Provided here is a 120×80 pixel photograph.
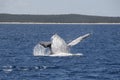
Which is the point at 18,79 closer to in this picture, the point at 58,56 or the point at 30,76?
the point at 30,76

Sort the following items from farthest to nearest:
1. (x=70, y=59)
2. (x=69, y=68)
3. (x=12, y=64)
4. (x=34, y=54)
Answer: (x=34, y=54) → (x=70, y=59) → (x=12, y=64) → (x=69, y=68)

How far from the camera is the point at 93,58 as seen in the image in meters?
63.8

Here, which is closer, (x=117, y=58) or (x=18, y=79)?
(x=18, y=79)

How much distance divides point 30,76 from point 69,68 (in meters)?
6.50

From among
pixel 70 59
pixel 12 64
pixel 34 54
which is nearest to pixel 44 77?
pixel 12 64

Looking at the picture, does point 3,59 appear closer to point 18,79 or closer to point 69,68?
point 69,68

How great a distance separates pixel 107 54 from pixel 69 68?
17.5 metres

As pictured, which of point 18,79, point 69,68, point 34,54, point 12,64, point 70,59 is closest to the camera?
point 18,79

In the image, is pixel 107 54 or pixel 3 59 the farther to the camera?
pixel 107 54

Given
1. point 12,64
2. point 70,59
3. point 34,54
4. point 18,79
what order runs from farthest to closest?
point 34,54
point 70,59
point 12,64
point 18,79

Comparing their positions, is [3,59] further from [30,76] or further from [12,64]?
[30,76]

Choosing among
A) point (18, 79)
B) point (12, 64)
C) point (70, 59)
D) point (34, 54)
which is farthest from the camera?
point (34, 54)

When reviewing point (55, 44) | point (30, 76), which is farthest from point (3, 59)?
point (30, 76)

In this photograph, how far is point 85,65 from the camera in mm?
56125
